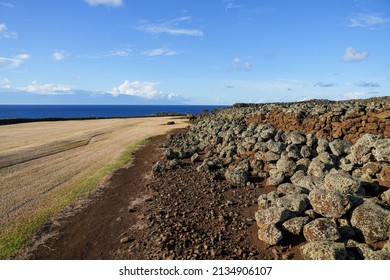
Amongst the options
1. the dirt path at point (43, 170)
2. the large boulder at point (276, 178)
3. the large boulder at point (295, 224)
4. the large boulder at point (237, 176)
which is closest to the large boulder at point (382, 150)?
the large boulder at point (276, 178)

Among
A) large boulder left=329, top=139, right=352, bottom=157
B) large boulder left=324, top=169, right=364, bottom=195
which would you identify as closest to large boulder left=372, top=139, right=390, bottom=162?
large boulder left=329, top=139, right=352, bottom=157

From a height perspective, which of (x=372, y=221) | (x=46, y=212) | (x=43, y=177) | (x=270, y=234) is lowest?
(x=46, y=212)

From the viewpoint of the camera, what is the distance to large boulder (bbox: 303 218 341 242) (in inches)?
364

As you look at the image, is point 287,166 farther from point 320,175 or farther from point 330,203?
point 330,203

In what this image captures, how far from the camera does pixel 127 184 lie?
712 inches

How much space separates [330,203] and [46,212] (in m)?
11.2

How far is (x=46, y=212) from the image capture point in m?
13.8

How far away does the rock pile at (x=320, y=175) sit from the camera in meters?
9.38

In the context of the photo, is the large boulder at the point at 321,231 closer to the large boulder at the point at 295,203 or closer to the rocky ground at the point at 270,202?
the rocky ground at the point at 270,202

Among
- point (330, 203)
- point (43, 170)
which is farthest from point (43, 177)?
point (330, 203)

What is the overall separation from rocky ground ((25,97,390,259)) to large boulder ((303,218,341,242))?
3cm

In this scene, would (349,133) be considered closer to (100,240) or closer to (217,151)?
(217,151)
